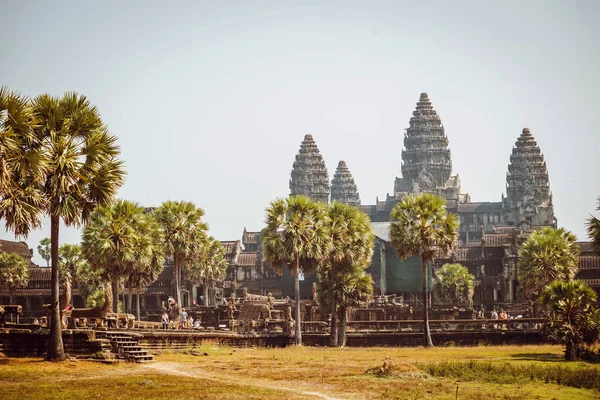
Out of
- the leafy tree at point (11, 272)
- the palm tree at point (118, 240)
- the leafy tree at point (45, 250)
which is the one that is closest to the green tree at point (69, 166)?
the palm tree at point (118, 240)

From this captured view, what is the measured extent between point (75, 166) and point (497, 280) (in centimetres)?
10633

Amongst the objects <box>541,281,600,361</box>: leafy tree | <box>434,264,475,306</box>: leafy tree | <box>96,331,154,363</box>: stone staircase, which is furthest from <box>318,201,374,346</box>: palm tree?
<box>434,264,475,306</box>: leafy tree

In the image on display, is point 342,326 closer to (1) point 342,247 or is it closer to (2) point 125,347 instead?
(1) point 342,247

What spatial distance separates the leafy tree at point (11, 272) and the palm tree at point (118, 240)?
4699 cm

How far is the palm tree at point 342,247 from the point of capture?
75.8 m

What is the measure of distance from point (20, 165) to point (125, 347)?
10.1m

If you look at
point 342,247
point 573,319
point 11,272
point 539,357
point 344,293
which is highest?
point 11,272

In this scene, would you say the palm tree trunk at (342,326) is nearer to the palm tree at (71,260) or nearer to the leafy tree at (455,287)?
the palm tree at (71,260)

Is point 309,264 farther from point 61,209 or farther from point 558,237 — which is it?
point 61,209

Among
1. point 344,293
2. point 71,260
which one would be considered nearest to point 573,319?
point 344,293

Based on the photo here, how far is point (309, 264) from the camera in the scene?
7556 cm

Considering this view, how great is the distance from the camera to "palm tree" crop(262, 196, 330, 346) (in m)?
73.6

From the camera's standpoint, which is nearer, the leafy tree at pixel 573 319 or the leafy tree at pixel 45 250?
the leafy tree at pixel 573 319

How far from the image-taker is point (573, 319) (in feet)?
182
